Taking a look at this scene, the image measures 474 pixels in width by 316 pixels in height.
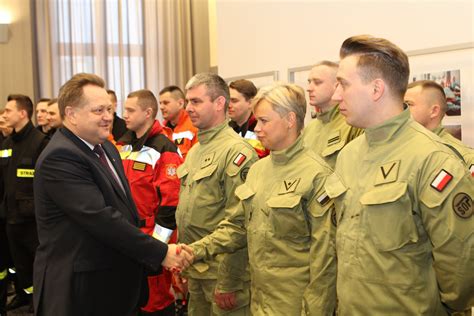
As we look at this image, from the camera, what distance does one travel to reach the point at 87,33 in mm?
8750

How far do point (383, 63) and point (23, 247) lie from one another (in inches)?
175

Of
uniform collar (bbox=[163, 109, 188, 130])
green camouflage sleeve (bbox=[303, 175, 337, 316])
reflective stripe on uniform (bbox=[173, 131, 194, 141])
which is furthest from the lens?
uniform collar (bbox=[163, 109, 188, 130])

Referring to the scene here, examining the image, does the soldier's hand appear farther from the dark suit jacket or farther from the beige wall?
the beige wall

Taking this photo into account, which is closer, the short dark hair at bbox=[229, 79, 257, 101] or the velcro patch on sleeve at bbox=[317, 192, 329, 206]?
the velcro patch on sleeve at bbox=[317, 192, 329, 206]

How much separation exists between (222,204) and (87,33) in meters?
6.20

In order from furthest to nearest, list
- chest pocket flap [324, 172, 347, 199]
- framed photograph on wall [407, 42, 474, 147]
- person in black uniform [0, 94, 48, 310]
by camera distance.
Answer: person in black uniform [0, 94, 48, 310], framed photograph on wall [407, 42, 474, 147], chest pocket flap [324, 172, 347, 199]

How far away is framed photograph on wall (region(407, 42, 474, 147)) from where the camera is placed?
150 inches

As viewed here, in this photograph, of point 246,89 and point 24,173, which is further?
point 24,173

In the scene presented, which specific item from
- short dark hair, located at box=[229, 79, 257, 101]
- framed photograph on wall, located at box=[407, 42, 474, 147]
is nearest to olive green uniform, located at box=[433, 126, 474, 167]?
framed photograph on wall, located at box=[407, 42, 474, 147]

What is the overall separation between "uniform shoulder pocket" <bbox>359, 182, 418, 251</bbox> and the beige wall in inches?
286

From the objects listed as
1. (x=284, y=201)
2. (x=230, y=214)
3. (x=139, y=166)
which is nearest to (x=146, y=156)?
(x=139, y=166)

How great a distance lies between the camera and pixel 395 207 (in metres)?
1.96

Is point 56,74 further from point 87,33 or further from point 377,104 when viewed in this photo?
point 377,104

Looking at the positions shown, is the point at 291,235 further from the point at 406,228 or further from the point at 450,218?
the point at 450,218
